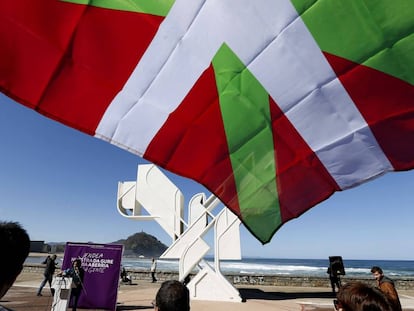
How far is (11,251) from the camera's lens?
1.12 metres

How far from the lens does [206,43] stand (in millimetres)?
2076

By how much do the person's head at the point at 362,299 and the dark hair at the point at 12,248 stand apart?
1.60m

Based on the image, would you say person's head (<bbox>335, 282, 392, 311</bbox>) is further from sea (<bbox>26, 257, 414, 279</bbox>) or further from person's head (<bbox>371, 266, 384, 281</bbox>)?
sea (<bbox>26, 257, 414, 279</bbox>)

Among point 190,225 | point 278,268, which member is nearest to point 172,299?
point 190,225

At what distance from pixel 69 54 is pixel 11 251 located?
1.38m

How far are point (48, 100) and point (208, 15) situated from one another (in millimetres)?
1228

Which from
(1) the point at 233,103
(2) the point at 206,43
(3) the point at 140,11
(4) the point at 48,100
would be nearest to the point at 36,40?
(4) the point at 48,100

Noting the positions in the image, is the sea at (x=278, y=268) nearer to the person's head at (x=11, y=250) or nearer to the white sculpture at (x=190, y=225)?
the white sculpture at (x=190, y=225)

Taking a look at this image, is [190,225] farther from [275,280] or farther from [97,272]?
[275,280]

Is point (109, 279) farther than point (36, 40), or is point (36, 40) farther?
point (109, 279)

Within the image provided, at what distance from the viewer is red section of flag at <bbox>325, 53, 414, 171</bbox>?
1.95m

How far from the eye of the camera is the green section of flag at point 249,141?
2.15 m

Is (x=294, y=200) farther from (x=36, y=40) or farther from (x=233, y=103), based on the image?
(x=36, y=40)

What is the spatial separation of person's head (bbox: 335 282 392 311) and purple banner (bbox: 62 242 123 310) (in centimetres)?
801
